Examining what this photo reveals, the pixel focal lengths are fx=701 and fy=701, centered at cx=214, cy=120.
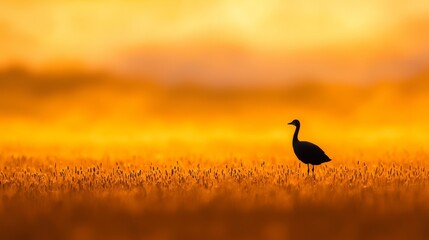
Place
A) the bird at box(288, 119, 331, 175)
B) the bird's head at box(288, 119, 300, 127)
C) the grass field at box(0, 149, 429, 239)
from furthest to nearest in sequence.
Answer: the bird's head at box(288, 119, 300, 127), the bird at box(288, 119, 331, 175), the grass field at box(0, 149, 429, 239)

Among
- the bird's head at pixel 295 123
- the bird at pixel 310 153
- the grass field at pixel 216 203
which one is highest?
the bird's head at pixel 295 123

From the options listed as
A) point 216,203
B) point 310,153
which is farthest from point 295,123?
point 216,203

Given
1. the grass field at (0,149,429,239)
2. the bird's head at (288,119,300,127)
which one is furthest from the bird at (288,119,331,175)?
the bird's head at (288,119,300,127)

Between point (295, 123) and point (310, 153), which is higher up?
point (295, 123)

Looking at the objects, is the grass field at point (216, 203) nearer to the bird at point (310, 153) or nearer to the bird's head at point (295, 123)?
the bird at point (310, 153)

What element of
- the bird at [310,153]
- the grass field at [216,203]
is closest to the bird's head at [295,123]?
the bird at [310,153]

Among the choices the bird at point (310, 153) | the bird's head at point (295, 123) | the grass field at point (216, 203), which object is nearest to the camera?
the grass field at point (216, 203)

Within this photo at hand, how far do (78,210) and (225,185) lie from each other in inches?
230

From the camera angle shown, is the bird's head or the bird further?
the bird's head

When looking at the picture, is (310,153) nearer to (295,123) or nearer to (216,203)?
(295,123)

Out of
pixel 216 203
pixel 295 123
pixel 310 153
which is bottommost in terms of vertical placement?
pixel 216 203

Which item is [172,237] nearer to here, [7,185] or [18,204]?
[18,204]

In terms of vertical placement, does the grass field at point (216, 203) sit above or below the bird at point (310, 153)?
below

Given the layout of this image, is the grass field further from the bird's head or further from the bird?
the bird's head
